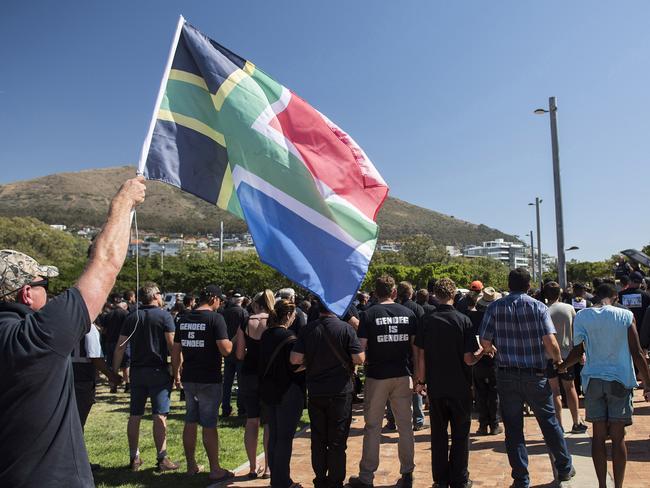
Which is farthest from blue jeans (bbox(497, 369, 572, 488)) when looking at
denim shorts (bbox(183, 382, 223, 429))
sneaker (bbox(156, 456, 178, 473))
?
sneaker (bbox(156, 456, 178, 473))

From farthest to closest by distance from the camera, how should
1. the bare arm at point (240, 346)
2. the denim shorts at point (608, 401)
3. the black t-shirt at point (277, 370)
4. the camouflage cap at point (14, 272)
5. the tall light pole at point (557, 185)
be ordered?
the tall light pole at point (557, 185), the bare arm at point (240, 346), the black t-shirt at point (277, 370), the denim shorts at point (608, 401), the camouflage cap at point (14, 272)

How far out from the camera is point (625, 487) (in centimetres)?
588

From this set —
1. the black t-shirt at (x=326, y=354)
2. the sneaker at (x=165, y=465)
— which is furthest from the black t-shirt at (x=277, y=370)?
the sneaker at (x=165, y=465)

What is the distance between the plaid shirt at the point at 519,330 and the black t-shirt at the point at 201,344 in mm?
3168

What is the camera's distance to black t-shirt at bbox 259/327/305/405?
5.97 metres

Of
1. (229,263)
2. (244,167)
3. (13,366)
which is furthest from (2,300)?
(229,263)

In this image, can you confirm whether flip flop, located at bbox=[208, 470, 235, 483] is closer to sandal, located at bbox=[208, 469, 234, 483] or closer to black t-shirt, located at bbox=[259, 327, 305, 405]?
sandal, located at bbox=[208, 469, 234, 483]

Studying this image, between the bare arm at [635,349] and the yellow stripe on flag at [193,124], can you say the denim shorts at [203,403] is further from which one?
the bare arm at [635,349]

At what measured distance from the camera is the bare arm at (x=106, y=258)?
7.43 feet

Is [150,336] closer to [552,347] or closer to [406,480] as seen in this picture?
[406,480]

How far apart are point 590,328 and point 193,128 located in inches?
175

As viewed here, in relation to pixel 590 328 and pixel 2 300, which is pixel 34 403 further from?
pixel 590 328

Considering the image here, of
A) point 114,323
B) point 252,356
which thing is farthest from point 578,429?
point 114,323

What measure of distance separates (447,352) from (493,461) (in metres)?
1.98
